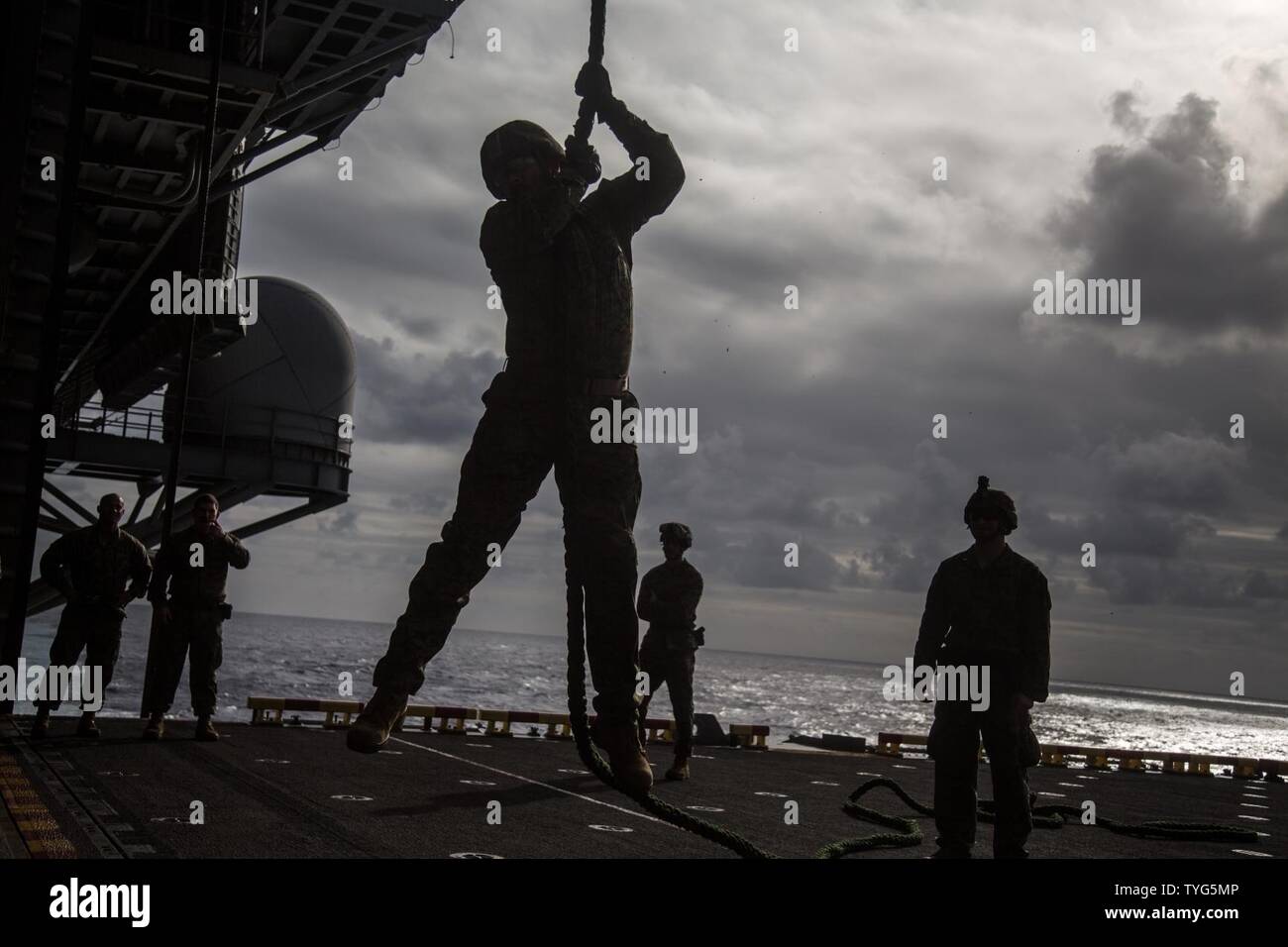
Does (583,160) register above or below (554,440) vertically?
above

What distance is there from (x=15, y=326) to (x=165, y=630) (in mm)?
6134

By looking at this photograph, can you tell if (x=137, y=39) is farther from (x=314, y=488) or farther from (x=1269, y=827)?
(x=1269, y=827)

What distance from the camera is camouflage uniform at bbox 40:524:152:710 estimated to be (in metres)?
11.1

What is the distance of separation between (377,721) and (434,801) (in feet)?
16.0

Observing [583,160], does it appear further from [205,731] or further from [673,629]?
[205,731]

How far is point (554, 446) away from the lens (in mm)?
3629

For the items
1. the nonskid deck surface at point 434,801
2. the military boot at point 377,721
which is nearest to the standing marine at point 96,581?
the nonskid deck surface at point 434,801

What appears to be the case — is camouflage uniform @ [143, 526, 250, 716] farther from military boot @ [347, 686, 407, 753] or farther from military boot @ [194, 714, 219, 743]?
military boot @ [347, 686, 407, 753]

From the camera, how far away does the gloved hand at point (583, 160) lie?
140 inches

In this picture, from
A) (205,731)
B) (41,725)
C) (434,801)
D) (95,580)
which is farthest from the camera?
(205,731)

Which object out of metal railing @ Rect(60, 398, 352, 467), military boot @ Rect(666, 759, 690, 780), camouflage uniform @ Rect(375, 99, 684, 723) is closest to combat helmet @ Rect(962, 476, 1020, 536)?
camouflage uniform @ Rect(375, 99, 684, 723)

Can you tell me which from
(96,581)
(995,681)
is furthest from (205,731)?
(995,681)

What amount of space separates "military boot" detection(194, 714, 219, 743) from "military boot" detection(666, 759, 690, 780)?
15.4 feet
